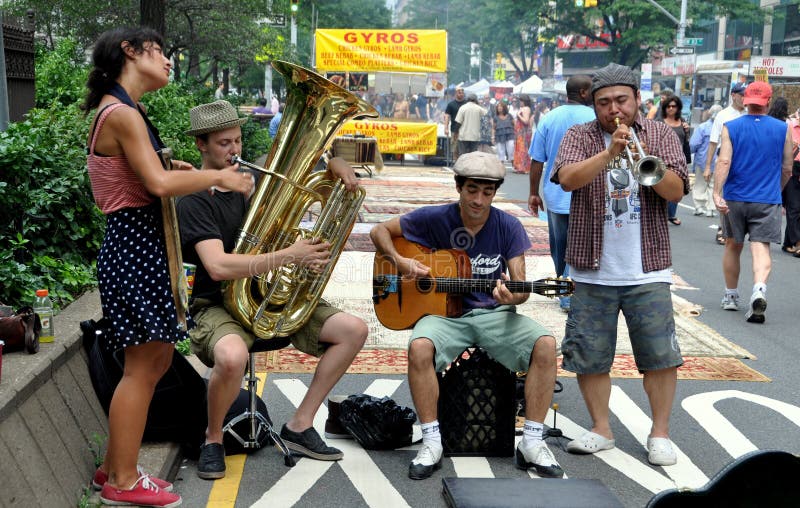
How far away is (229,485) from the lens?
452cm

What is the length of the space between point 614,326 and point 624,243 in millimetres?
457

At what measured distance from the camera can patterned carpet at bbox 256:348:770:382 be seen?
6562mm

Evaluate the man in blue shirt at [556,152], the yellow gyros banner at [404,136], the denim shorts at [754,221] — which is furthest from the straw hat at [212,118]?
the yellow gyros banner at [404,136]

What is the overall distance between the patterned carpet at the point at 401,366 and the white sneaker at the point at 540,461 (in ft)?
6.03

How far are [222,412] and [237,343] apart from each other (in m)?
0.35

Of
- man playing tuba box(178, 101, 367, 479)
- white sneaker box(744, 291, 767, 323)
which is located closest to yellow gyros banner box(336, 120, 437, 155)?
white sneaker box(744, 291, 767, 323)

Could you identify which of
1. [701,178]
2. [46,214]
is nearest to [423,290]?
[46,214]

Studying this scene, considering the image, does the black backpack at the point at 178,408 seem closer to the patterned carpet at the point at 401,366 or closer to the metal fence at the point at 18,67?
the patterned carpet at the point at 401,366

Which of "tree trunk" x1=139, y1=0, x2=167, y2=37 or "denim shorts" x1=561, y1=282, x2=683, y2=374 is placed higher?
"tree trunk" x1=139, y1=0, x2=167, y2=37

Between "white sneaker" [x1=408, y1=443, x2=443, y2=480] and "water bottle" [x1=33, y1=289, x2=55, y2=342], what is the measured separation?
1809 millimetres

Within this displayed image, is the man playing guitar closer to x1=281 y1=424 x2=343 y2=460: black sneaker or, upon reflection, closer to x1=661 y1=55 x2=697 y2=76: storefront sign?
x1=281 y1=424 x2=343 y2=460: black sneaker

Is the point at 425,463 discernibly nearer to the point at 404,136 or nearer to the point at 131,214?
the point at 131,214

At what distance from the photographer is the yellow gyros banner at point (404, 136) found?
2453 cm

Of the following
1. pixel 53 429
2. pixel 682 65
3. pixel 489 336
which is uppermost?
pixel 682 65
